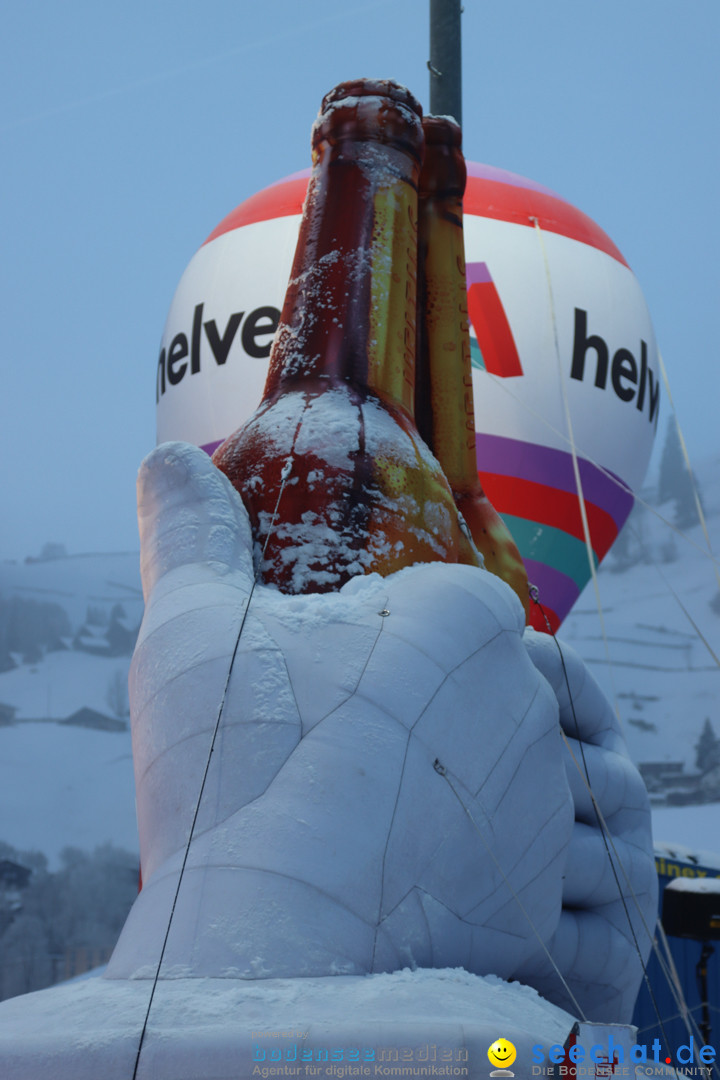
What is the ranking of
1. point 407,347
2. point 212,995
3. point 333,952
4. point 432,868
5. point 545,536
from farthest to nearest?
point 545,536 < point 407,347 < point 432,868 < point 333,952 < point 212,995

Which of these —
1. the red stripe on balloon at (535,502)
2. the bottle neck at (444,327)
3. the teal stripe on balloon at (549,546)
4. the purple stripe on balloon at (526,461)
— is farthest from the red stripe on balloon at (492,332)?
the bottle neck at (444,327)

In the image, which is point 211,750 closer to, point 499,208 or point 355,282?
point 355,282

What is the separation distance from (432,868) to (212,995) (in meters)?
0.65

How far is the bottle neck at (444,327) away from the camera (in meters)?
Result: 3.90

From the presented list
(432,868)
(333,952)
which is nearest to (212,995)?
(333,952)

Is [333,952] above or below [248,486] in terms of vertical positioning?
below

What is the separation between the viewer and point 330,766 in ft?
7.80

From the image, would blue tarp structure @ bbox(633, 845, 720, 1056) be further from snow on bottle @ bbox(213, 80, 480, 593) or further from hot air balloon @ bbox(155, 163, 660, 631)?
snow on bottle @ bbox(213, 80, 480, 593)

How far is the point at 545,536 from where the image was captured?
8.93 m

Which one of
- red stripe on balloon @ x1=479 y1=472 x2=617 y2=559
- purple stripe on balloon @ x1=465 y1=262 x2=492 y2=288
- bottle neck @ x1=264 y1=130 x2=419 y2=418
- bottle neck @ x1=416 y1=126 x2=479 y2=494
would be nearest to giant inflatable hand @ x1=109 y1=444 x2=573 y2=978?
bottle neck @ x1=264 y1=130 x2=419 y2=418

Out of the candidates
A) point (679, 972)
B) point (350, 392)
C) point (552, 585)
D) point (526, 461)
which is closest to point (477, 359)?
point (526, 461)

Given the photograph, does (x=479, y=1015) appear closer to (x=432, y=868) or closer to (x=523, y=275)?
(x=432, y=868)

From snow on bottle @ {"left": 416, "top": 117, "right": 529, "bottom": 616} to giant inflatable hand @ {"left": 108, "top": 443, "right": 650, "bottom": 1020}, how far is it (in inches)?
36.1

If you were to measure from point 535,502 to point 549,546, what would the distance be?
36 centimetres
